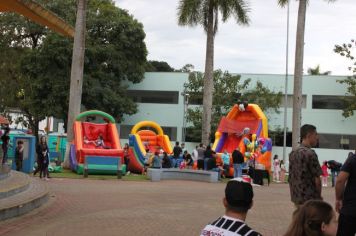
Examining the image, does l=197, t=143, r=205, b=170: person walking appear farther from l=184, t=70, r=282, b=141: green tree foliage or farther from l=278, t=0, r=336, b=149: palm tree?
l=184, t=70, r=282, b=141: green tree foliage

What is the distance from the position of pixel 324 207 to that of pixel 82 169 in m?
21.4

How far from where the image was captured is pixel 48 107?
135 ft

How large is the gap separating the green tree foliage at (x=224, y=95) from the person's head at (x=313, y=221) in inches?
1578

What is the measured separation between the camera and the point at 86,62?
41781 mm

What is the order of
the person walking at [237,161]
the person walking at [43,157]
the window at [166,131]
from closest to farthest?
the person walking at [43,157]
the person walking at [237,161]
the window at [166,131]

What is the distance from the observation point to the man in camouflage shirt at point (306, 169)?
6852mm

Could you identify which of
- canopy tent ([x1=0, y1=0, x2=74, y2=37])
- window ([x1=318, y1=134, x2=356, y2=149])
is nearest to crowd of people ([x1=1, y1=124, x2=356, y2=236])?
canopy tent ([x1=0, y1=0, x2=74, y2=37])

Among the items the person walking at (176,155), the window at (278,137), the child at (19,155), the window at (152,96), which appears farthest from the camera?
the window at (152,96)

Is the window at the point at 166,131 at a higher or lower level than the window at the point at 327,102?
lower

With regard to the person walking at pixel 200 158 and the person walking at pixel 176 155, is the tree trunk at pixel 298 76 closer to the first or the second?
the person walking at pixel 200 158

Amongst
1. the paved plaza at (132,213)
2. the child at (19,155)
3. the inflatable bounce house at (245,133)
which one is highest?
the inflatable bounce house at (245,133)

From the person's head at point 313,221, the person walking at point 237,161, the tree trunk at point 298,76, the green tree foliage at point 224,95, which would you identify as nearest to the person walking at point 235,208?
the person's head at point 313,221

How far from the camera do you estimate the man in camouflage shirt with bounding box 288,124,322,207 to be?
685 cm

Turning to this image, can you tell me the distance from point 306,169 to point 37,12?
7790 mm
